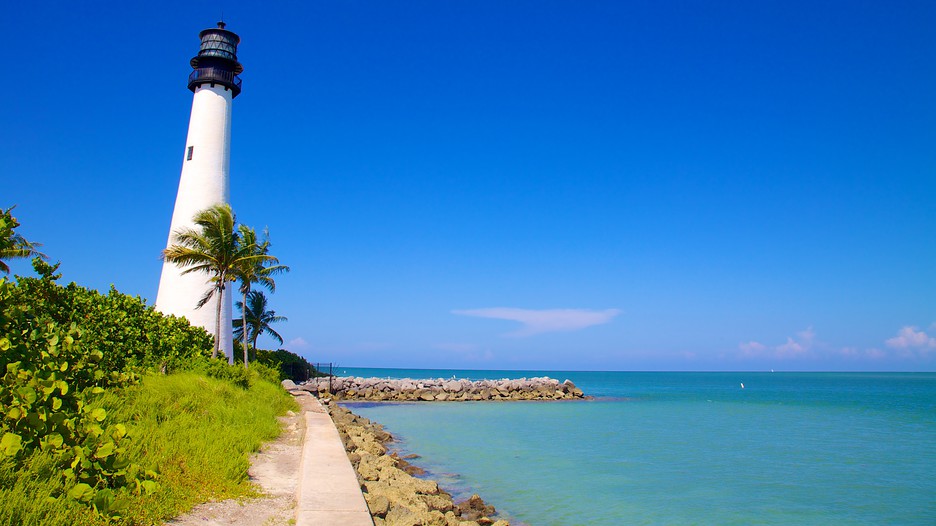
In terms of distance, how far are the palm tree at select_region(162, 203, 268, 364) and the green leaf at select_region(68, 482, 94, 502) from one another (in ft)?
56.5

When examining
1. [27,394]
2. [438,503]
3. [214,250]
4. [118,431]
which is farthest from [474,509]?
[214,250]

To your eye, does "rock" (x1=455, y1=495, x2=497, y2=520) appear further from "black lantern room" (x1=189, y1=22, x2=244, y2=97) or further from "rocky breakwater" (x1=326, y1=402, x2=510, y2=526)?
"black lantern room" (x1=189, y1=22, x2=244, y2=97)

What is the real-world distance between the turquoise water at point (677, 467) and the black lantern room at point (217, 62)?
610 inches

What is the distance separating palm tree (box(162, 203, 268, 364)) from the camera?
21.0 m

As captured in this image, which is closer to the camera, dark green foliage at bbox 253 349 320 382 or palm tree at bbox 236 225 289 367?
palm tree at bbox 236 225 289 367

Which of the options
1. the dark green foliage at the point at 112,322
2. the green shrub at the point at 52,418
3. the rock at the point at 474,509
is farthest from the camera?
the dark green foliage at the point at 112,322

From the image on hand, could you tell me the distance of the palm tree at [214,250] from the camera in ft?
68.8

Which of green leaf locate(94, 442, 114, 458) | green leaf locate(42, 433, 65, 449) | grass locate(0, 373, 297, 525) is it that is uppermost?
green leaf locate(42, 433, 65, 449)

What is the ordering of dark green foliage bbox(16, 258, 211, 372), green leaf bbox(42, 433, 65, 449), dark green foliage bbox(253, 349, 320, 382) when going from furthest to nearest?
dark green foliage bbox(253, 349, 320, 382) < dark green foliage bbox(16, 258, 211, 372) < green leaf bbox(42, 433, 65, 449)

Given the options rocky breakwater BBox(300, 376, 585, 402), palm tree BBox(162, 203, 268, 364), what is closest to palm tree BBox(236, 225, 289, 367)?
palm tree BBox(162, 203, 268, 364)

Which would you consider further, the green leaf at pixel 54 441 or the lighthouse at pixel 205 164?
the lighthouse at pixel 205 164

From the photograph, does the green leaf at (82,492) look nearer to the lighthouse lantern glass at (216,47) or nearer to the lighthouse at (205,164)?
the lighthouse at (205,164)

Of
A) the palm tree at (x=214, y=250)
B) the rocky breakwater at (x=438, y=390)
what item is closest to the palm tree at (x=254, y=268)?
the palm tree at (x=214, y=250)

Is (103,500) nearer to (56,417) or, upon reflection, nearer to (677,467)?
(56,417)
